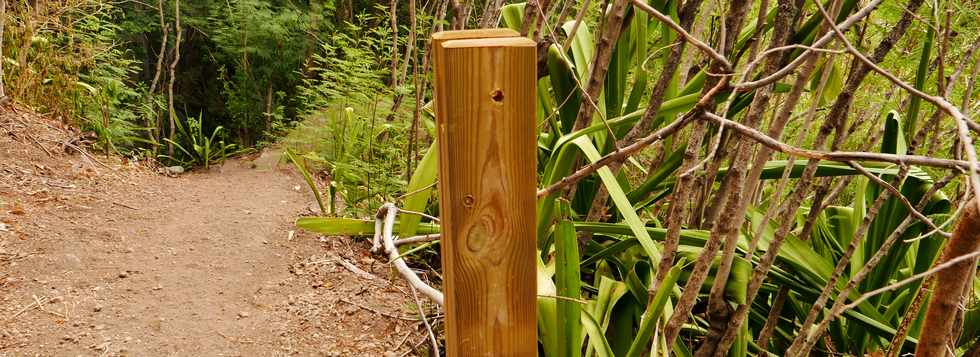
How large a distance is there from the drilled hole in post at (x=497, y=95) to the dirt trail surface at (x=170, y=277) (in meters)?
1.48

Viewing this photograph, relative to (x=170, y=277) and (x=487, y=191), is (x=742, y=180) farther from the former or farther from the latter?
(x=170, y=277)

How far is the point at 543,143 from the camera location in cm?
214

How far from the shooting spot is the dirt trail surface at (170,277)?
7.03ft

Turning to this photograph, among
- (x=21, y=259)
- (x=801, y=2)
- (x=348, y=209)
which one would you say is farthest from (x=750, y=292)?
(x=21, y=259)

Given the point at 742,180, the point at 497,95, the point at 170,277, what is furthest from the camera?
the point at 170,277

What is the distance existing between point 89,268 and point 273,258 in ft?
2.40

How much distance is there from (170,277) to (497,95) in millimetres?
2351

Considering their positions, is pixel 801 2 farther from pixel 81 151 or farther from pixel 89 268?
pixel 81 151

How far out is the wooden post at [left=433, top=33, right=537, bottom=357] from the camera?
0.76 meters

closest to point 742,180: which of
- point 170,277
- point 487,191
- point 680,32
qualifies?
point 680,32

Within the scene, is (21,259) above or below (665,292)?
below

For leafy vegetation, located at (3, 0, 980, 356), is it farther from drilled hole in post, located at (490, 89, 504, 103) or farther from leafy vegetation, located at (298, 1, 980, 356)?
drilled hole in post, located at (490, 89, 504, 103)

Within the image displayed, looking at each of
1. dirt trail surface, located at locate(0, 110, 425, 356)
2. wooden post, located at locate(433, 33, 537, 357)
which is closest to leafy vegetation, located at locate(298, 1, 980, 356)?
wooden post, located at locate(433, 33, 537, 357)

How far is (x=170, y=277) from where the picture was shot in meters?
2.60
